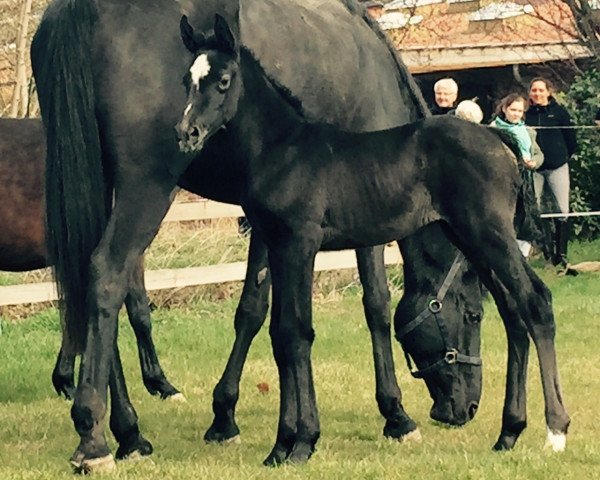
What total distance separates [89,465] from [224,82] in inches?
72.4

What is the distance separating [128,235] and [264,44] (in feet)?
4.36

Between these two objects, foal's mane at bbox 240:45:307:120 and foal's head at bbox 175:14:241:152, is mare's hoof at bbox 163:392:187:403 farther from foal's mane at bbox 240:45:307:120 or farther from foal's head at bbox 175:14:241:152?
foal's head at bbox 175:14:241:152

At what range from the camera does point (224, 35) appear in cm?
578

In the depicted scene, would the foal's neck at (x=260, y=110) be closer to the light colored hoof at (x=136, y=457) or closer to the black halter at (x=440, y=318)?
the black halter at (x=440, y=318)

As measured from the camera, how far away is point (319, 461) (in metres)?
5.89

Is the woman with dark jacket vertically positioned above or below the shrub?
above

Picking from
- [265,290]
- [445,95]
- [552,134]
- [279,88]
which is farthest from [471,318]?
[552,134]

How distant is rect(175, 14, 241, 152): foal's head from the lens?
5637mm

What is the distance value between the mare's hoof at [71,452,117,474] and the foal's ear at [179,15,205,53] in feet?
6.29

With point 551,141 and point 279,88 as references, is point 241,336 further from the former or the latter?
point 551,141

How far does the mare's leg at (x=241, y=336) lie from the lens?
23.1 ft

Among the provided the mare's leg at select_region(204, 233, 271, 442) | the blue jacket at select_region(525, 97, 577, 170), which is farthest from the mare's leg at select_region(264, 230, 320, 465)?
the blue jacket at select_region(525, 97, 577, 170)

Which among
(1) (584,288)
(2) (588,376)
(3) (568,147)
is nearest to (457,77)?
(3) (568,147)

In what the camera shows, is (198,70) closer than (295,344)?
Yes
